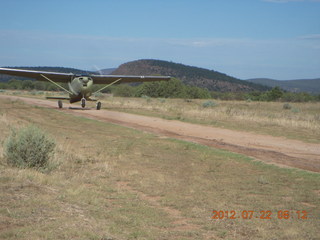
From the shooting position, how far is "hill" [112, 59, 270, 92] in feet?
564

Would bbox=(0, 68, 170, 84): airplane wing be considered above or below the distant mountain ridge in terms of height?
below

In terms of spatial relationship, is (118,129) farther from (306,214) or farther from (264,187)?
(306,214)

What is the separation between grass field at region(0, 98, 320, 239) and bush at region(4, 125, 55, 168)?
15.0 inches

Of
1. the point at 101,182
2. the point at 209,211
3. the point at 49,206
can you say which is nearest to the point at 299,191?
the point at 209,211

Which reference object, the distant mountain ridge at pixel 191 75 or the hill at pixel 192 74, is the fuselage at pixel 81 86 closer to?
the distant mountain ridge at pixel 191 75

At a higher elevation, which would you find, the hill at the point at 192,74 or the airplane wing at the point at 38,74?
the hill at the point at 192,74

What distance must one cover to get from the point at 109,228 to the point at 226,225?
176 centimetres

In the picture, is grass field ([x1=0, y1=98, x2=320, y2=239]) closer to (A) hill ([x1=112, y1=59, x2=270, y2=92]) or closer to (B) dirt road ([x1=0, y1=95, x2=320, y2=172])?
(B) dirt road ([x1=0, y1=95, x2=320, y2=172])

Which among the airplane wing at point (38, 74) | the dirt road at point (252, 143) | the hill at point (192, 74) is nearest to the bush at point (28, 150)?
the dirt road at point (252, 143)

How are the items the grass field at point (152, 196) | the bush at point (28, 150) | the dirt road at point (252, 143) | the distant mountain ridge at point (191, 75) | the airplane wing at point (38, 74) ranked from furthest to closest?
1. the distant mountain ridge at point (191, 75)
2. the airplane wing at point (38, 74)
3. the dirt road at point (252, 143)
4. the bush at point (28, 150)
5. the grass field at point (152, 196)

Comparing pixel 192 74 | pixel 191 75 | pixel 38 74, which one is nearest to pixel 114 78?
pixel 38 74

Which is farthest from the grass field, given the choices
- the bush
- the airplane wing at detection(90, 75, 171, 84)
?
the airplane wing at detection(90, 75, 171, 84)

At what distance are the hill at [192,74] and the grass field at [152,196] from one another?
156 metres

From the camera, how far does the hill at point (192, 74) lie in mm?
172000
